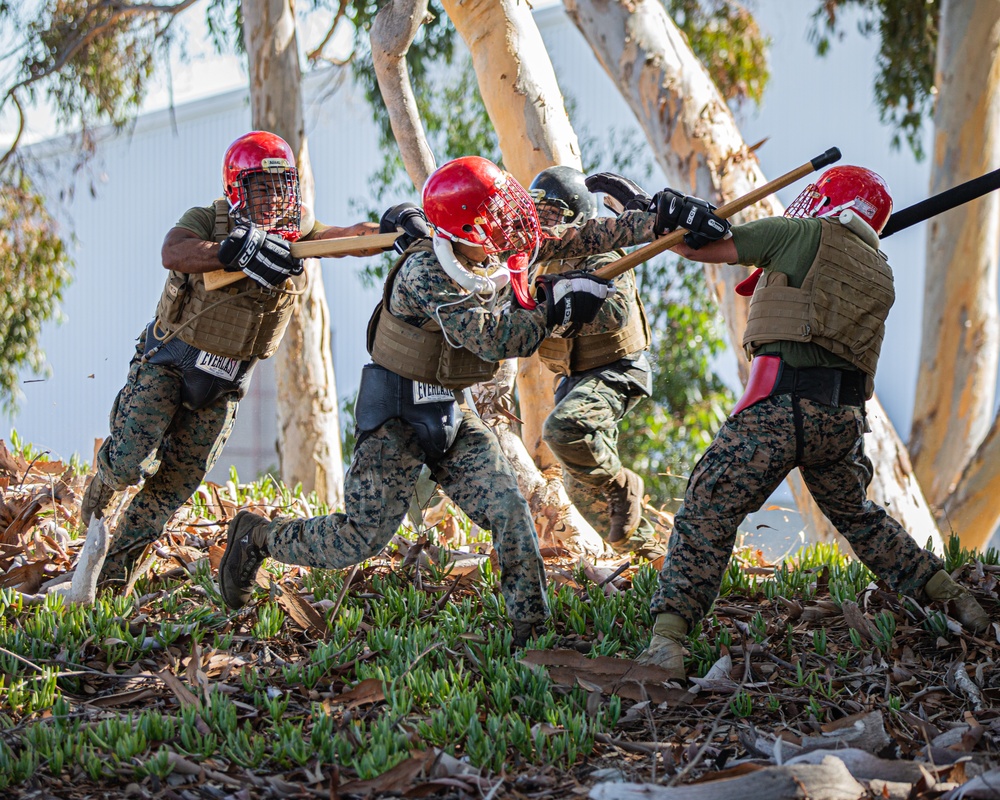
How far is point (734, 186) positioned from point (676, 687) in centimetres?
455

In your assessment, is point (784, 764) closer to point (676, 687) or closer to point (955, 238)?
point (676, 687)

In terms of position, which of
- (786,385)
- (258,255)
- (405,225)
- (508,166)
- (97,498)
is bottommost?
(786,385)

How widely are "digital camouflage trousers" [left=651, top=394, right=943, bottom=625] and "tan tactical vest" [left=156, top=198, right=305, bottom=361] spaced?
2.15 metres

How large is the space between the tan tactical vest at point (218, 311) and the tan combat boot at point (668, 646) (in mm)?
2256

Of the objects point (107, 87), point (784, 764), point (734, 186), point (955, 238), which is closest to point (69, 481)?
point (734, 186)

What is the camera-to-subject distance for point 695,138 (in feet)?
25.2

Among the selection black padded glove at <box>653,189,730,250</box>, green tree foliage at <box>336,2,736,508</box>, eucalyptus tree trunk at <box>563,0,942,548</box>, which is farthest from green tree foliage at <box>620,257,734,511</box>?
black padded glove at <box>653,189,730,250</box>

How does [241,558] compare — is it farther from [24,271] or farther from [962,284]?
[24,271]

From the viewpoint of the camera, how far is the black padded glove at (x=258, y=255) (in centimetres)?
→ 455

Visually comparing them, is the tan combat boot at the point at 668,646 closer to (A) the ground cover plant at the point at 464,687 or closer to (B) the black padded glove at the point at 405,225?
(A) the ground cover plant at the point at 464,687

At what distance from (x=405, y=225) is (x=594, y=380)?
135 centimetres

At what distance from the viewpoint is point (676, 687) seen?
396 cm

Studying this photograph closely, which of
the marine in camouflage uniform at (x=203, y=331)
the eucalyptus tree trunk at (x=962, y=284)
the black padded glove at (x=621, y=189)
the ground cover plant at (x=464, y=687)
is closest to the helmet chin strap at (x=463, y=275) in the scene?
the marine in camouflage uniform at (x=203, y=331)

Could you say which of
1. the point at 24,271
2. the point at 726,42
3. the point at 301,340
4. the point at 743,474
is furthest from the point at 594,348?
the point at 24,271
